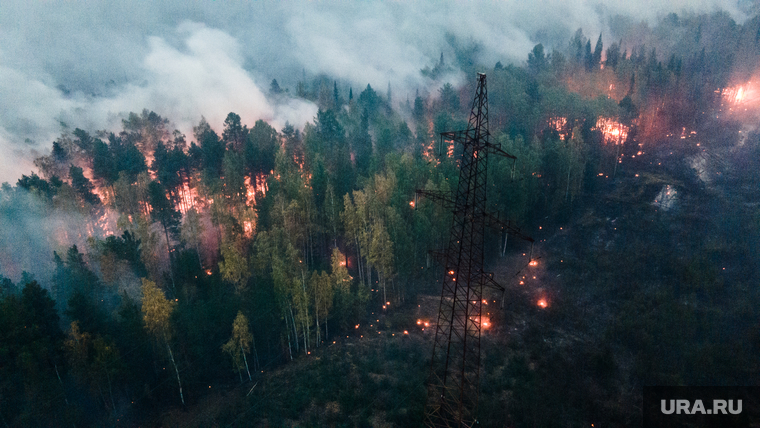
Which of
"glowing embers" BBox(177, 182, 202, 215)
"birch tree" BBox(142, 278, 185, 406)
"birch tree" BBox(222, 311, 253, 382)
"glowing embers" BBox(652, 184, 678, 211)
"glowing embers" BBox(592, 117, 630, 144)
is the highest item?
"glowing embers" BBox(592, 117, 630, 144)

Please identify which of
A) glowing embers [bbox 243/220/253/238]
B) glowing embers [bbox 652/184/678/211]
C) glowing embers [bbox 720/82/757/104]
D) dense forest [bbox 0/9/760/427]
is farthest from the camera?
glowing embers [bbox 720/82/757/104]

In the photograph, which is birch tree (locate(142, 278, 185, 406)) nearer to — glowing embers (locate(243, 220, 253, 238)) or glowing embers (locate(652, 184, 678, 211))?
glowing embers (locate(243, 220, 253, 238))

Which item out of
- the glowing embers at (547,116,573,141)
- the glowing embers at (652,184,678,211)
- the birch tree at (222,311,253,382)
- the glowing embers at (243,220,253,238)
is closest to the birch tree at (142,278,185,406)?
the birch tree at (222,311,253,382)

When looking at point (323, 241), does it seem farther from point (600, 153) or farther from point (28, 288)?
point (600, 153)

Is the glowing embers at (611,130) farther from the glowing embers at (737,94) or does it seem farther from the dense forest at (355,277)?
the glowing embers at (737,94)

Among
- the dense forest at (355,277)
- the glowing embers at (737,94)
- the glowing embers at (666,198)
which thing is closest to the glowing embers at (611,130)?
the dense forest at (355,277)

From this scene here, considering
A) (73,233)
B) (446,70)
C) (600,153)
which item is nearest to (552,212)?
(600,153)
